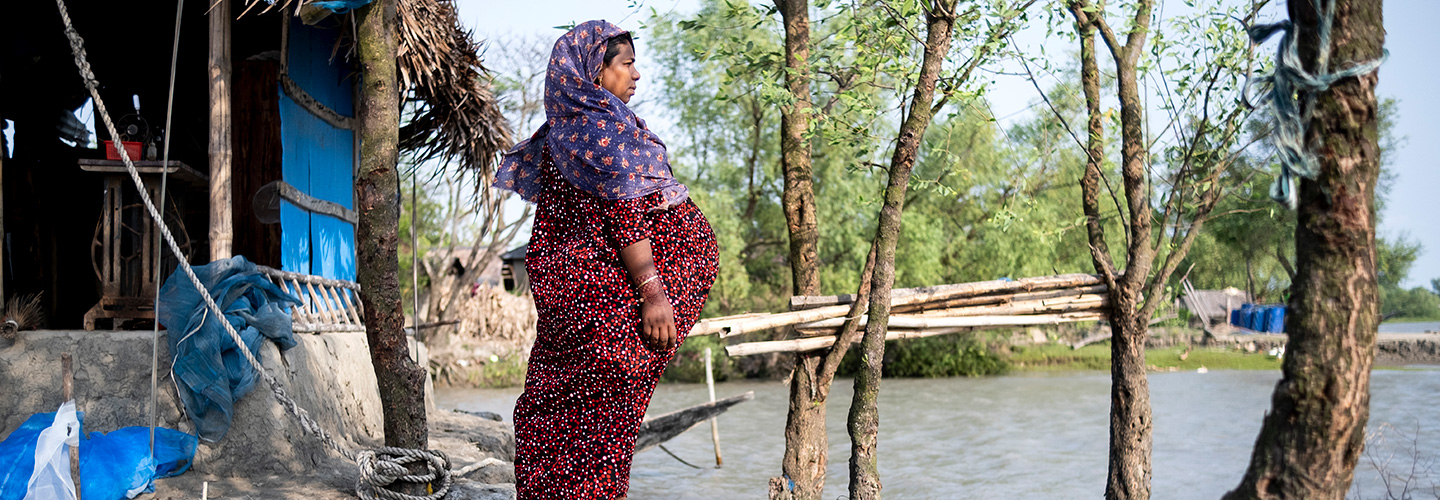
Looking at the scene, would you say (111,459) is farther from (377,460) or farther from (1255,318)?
(1255,318)

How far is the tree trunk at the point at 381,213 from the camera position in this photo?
3812mm

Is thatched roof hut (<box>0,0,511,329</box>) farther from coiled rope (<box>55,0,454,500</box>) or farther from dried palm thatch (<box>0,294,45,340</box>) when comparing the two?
coiled rope (<box>55,0,454,500</box>)

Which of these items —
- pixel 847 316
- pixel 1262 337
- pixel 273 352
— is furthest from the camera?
pixel 1262 337

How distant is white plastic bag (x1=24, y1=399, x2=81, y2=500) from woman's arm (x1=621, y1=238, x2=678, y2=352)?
7.61 ft

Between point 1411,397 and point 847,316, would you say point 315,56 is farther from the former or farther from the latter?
point 1411,397

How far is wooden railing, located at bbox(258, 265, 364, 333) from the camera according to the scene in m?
5.89

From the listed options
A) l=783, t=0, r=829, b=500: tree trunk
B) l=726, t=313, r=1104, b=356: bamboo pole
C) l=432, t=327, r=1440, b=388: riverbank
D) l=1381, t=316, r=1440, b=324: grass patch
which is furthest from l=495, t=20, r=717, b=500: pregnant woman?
l=1381, t=316, r=1440, b=324: grass patch

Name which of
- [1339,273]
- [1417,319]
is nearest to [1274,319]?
[1339,273]

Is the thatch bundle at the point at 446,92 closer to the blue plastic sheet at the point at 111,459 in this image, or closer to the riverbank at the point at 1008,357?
the blue plastic sheet at the point at 111,459

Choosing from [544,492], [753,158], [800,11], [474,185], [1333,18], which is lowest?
[544,492]

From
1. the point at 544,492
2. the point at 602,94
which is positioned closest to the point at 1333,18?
the point at 602,94

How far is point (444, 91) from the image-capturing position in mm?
7059

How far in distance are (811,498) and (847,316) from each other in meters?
0.98

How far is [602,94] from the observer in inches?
107
